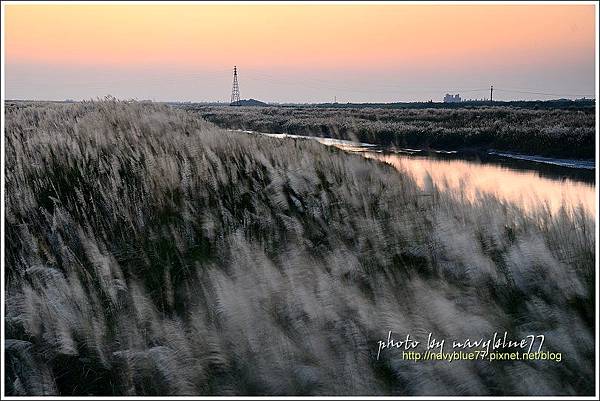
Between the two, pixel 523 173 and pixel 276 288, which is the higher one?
pixel 276 288

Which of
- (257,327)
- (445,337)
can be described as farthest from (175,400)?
(445,337)

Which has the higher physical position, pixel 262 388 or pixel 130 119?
pixel 130 119

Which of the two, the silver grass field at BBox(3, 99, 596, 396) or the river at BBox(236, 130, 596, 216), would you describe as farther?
the river at BBox(236, 130, 596, 216)

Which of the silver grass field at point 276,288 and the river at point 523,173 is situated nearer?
the silver grass field at point 276,288

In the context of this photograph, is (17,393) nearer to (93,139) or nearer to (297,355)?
(297,355)

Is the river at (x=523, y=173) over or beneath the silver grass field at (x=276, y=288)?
beneath

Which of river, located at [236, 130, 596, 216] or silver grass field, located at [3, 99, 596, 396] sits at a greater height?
silver grass field, located at [3, 99, 596, 396]

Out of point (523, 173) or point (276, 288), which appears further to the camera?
point (523, 173)

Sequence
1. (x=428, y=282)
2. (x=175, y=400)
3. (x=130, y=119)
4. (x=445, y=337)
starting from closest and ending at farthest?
1. (x=175, y=400)
2. (x=445, y=337)
3. (x=428, y=282)
4. (x=130, y=119)
